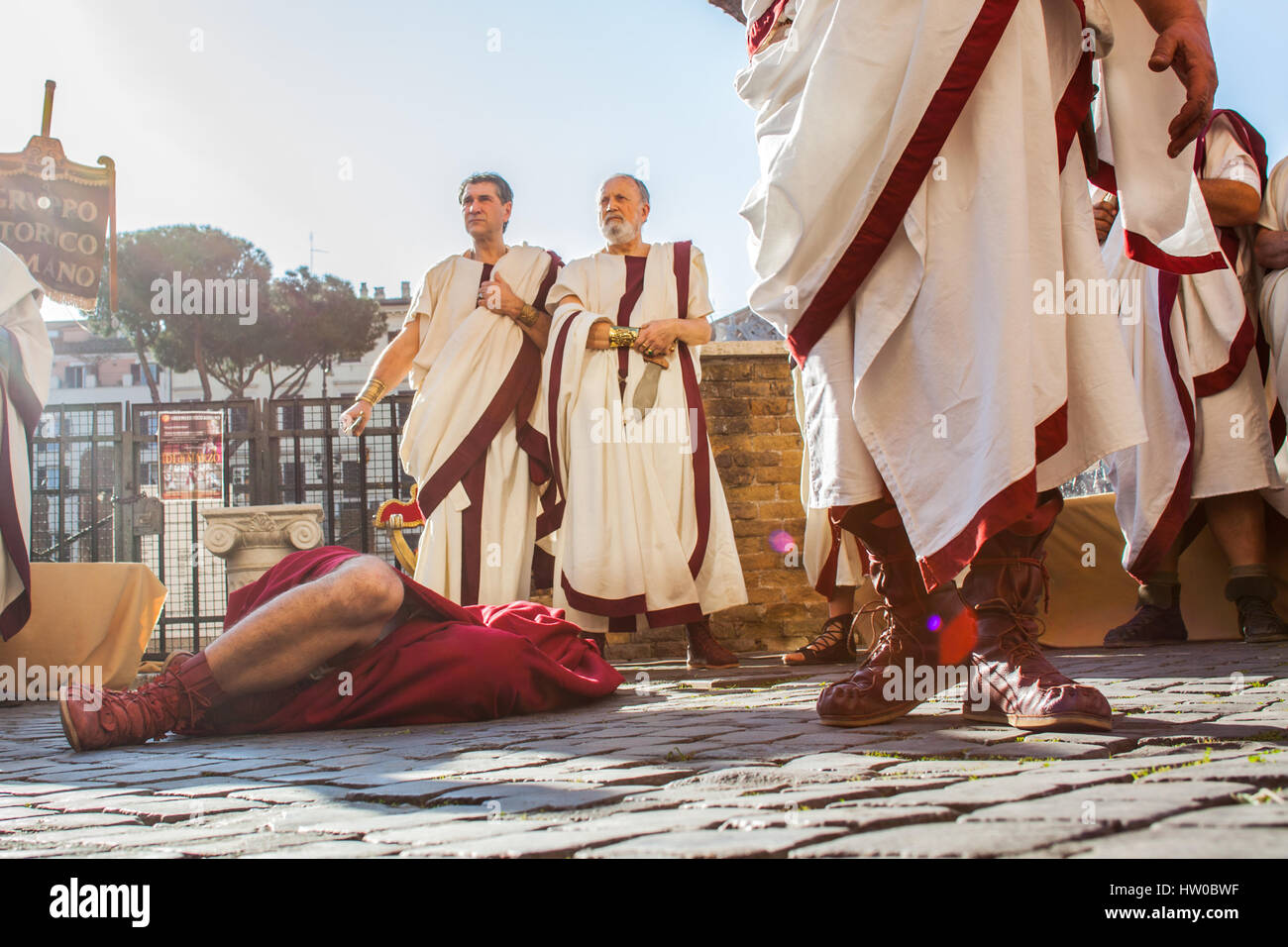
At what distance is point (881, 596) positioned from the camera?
2.83 metres

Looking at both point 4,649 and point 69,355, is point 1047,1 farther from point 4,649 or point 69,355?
point 69,355

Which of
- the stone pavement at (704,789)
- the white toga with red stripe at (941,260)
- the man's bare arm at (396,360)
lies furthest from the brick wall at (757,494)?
the white toga with red stripe at (941,260)

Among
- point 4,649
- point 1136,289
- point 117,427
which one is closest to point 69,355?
point 117,427

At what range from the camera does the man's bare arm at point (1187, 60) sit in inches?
99.3

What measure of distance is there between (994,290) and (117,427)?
8.81 metres

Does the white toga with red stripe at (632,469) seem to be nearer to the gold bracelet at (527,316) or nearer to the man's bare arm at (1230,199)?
the gold bracelet at (527,316)

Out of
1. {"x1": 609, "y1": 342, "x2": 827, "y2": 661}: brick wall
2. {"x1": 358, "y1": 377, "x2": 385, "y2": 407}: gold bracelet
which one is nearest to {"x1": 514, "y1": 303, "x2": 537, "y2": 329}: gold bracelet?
{"x1": 358, "y1": 377, "x2": 385, "y2": 407}: gold bracelet

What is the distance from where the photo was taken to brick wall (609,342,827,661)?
7.52 metres

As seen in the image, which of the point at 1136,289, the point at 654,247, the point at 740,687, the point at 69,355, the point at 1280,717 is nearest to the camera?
the point at 1280,717

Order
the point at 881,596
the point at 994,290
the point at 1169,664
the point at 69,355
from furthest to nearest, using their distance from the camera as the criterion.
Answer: the point at 69,355
the point at 1169,664
the point at 881,596
the point at 994,290

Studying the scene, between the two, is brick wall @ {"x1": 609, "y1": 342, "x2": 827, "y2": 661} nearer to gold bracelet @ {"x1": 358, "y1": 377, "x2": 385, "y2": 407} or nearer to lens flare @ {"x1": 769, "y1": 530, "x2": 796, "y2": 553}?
lens flare @ {"x1": 769, "y1": 530, "x2": 796, "y2": 553}

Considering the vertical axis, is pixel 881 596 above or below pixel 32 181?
below

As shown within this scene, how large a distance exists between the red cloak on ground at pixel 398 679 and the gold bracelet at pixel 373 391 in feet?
10.3

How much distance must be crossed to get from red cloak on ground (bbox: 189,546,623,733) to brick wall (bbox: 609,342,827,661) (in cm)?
401
